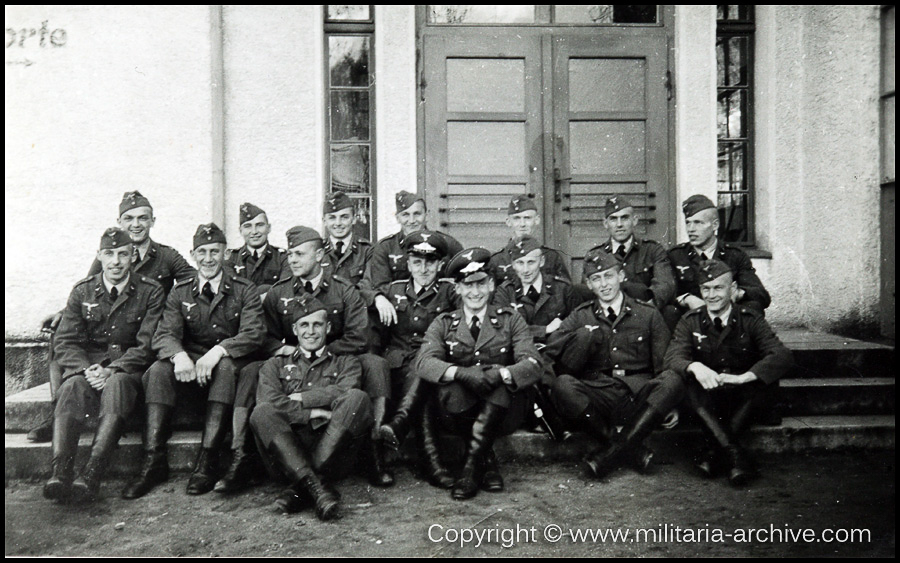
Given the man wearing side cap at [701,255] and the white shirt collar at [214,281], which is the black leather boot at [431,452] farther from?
the man wearing side cap at [701,255]

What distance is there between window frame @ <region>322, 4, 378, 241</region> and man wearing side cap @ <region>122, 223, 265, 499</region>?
1.89 meters

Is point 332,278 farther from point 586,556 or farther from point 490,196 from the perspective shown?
point 586,556

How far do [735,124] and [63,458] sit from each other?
624cm

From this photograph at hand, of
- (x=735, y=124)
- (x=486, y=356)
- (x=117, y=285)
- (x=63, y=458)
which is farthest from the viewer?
(x=735, y=124)

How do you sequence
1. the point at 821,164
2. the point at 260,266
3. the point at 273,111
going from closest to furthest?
1. the point at 260,266
2. the point at 273,111
3. the point at 821,164

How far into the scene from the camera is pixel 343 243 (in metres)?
5.39

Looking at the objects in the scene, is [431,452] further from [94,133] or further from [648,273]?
[94,133]

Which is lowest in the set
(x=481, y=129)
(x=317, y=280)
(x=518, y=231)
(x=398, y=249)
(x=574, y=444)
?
(x=574, y=444)

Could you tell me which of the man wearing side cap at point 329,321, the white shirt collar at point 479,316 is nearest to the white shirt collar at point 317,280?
the man wearing side cap at point 329,321

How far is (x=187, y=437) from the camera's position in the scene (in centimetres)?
430

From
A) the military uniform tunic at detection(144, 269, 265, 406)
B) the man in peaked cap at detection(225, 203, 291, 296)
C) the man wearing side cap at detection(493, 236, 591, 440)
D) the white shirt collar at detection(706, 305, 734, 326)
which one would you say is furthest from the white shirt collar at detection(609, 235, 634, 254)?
the military uniform tunic at detection(144, 269, 265, 406)

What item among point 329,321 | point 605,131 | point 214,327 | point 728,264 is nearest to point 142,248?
point 214,327

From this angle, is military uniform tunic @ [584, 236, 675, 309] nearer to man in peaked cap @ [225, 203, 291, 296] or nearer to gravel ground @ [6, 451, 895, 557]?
gravel ground @ [6, 451, 895, 557]

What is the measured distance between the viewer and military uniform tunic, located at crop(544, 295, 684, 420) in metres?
4.19
